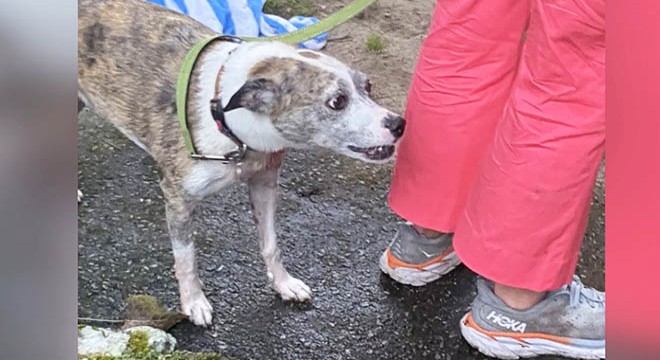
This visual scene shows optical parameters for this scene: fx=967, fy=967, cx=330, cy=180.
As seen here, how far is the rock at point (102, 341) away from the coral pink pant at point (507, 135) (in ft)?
1.82

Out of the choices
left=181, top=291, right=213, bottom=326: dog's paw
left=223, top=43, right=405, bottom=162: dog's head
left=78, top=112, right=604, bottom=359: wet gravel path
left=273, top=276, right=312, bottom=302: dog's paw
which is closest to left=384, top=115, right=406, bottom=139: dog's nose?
left=223, top=43, right=405, bottom=162: dog's head

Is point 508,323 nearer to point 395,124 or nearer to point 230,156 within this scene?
point 395,124

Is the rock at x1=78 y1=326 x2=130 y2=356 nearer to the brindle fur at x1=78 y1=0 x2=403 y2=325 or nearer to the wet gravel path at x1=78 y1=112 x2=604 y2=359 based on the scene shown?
the wet gravel path at x1=78 y1=112 x2=604 y2=359

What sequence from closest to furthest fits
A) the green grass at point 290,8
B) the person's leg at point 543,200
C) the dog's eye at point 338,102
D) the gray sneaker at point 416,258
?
1. the person's leg at point 543,200
2. the green grass at point 290,8
3. the dog's eye at point 338,102
4. the gray sneaker at point 416,258

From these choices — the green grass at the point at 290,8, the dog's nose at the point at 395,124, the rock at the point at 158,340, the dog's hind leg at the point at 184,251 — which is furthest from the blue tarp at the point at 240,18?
the rock at the point at 158,340

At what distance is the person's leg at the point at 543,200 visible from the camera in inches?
58.0

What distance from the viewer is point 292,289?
178 centimetres

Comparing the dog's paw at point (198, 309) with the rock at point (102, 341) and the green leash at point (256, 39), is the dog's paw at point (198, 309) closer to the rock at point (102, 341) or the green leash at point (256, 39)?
the rock at point (102, 341)

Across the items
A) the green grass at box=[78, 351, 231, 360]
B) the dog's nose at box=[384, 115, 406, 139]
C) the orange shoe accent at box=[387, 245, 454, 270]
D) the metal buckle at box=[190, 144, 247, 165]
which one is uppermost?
the dog's nose at box=[384, 115, 406, 139]

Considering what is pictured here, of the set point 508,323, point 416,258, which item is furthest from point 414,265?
point 508,323

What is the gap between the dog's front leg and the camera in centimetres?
173

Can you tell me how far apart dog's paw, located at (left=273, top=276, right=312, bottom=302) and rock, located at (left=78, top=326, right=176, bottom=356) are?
230 mm
